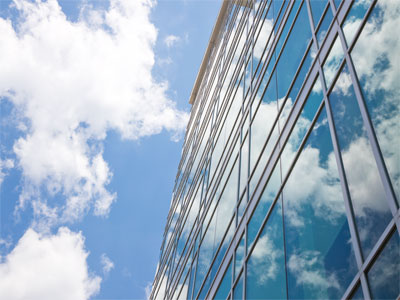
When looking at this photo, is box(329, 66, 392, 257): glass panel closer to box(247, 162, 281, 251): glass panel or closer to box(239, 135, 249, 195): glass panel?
box(247, 162, 281, 251): glass panel

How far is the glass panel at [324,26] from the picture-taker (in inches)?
354

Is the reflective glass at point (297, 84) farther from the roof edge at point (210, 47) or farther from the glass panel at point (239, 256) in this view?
the roof edge at point (210, 47)

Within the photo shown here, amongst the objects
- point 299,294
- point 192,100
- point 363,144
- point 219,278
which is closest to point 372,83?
point 363,144

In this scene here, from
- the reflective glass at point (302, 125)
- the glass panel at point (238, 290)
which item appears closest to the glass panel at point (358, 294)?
the reflective glass at point (302, 125)

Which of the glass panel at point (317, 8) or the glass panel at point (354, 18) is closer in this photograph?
the glass panel at point (354, 18)

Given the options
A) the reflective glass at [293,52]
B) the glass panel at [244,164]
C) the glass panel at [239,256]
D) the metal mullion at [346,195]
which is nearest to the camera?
the metal mullion at [346,195]

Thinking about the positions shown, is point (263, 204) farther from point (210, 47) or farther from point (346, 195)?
point (210, 47)

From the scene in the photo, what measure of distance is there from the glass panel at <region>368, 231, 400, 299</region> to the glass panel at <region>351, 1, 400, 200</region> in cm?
61

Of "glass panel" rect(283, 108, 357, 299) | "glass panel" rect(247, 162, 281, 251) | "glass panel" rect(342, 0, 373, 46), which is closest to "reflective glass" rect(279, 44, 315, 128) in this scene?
"glass panel" rect(247, 162, 281, 251)

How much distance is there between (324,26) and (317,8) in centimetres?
111

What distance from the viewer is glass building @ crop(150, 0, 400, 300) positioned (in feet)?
17.5

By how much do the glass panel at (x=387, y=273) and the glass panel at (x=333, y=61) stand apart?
12.8ft

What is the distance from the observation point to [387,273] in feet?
15.5

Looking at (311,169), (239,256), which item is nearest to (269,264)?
(311,169)
